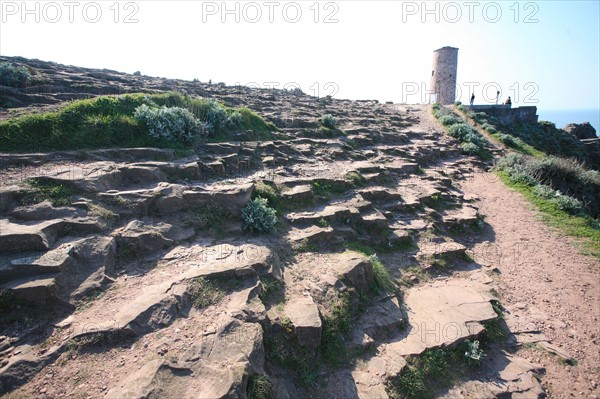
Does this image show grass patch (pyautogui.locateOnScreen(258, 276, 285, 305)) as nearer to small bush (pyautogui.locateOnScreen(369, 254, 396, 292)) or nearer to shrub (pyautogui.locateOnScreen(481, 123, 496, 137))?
small bush (pyautogui.locateOnScreen(369, 254, 396, 292))

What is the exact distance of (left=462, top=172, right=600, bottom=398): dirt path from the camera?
254 inches

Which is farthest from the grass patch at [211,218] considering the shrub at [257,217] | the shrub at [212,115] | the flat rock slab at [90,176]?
the shrub at [212,115]

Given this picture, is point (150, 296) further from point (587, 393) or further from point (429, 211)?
point (429, 211)

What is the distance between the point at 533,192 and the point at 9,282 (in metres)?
18.5

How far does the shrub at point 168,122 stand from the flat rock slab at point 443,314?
8.74 m

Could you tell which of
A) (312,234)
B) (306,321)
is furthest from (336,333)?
(312,234)

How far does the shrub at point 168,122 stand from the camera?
10.0m

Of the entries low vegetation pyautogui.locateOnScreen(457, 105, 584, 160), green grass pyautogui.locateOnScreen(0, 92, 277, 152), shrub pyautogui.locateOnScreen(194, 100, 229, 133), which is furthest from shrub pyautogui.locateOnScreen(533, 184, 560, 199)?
green grass pyautogui.locateOnScreen(0, 92, 277, 152)

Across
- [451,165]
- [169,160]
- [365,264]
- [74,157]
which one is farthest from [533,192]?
[74,157]

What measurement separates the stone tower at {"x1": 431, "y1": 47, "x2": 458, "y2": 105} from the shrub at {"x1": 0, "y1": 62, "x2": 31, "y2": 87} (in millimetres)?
36984

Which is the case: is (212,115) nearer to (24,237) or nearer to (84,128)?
(84,128)

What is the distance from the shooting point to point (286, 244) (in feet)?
26.7

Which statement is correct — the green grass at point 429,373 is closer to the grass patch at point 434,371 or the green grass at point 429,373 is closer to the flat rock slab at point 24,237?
the grass patch at point 434,371

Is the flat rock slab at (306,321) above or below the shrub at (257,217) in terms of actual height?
below
